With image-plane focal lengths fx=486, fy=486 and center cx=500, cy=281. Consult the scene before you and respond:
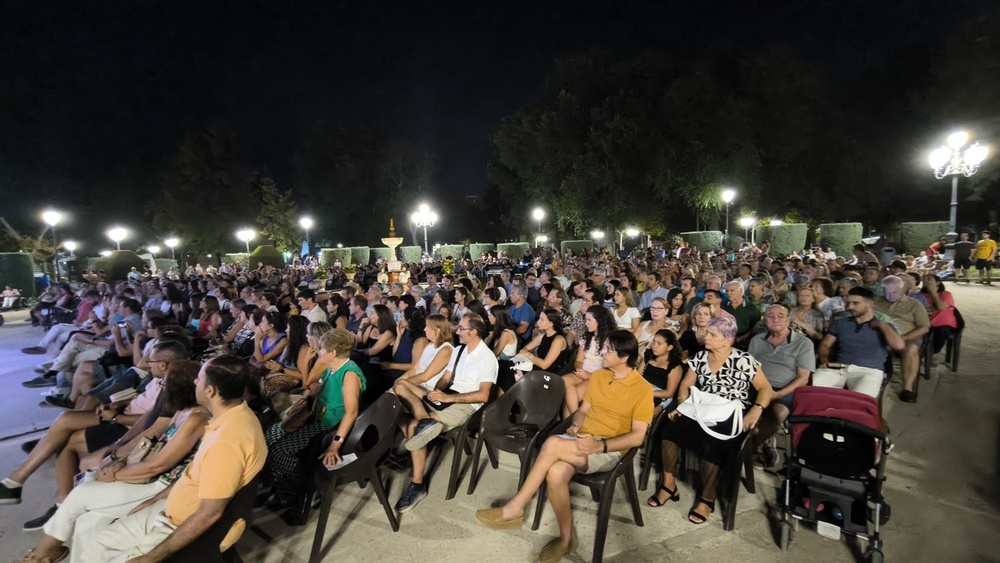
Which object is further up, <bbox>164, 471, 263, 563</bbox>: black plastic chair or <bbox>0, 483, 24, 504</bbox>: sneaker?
<bbox>164, 471, 263, 563</bbox>: black plastic chair

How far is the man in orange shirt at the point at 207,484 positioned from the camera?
218 cm

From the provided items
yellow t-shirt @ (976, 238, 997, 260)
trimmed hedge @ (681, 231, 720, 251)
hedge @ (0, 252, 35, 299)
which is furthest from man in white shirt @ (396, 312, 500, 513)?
trimmed hedge @ (681, 231, 720, 251)

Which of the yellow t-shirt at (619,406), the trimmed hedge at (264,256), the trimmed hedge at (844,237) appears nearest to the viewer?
the yellow t-shirt at (619,406)

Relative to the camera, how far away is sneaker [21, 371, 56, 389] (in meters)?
6.60

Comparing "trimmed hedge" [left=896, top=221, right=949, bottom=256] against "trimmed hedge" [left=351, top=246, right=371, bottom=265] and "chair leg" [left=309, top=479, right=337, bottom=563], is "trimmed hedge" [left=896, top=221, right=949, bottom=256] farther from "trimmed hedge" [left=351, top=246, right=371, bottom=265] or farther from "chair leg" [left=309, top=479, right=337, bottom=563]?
"trimmed hedge" [left=351, top=246, right=371, bottom=265]

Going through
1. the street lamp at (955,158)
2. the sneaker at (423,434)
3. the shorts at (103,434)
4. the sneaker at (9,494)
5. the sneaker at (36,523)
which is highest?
the street lamp at (955,158)

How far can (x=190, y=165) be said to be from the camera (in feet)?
114

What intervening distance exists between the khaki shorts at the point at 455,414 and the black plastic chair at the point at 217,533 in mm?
1636

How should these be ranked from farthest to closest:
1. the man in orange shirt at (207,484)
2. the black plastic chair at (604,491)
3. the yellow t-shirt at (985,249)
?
the yellow t-shirt at (985,249) < the black plastic chair at (604,491) < the man in orange shirt at (207,484)

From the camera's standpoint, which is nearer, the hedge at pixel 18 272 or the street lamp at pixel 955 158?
the street lamp at pixel 955 158

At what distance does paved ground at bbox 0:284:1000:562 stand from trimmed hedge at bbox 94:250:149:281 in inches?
753

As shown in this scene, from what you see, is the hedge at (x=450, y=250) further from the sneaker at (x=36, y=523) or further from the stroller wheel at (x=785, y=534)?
the stroller wheel at (x=785, y=534)

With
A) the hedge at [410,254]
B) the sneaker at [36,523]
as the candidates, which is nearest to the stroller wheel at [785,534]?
the sneaker at [36,523]

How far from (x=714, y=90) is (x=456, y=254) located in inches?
699
